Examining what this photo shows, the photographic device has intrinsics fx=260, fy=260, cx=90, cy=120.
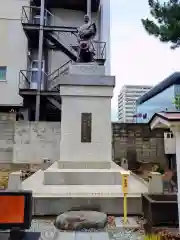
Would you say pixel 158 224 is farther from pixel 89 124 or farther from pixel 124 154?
pixel 124 154

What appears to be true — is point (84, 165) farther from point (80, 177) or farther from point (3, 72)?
point (3, 72)

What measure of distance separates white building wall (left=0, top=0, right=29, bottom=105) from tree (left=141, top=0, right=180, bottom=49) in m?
10.0

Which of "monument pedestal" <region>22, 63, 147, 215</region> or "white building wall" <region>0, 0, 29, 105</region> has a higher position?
"white building wall" <region>0, 0, 29, 105</region>

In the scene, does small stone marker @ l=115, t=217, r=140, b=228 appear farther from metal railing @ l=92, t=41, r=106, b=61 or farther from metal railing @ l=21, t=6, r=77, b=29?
metal railing @ l=21, t=6, r=77, b=29

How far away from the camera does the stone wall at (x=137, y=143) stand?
13.1 m

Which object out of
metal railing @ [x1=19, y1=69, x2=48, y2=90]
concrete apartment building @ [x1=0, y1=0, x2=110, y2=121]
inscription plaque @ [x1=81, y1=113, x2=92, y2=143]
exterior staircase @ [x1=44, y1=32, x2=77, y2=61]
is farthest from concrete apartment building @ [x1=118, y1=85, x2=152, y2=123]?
inscription plaque @ [x1=81, y1=113, x2=92, y2=143]

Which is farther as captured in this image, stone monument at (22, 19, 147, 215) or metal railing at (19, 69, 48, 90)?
metal railing at (19, 69, 48, 90)

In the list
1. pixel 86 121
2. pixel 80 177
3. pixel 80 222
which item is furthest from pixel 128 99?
pixel 80 222

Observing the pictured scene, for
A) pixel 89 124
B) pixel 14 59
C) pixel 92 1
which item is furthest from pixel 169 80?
pixel 89 124

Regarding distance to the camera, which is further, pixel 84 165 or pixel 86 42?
pixel 86 42

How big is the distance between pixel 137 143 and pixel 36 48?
354 inches

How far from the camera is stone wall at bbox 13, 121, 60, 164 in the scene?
494 inches

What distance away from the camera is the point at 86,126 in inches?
319

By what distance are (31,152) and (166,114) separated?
9.48 metres
